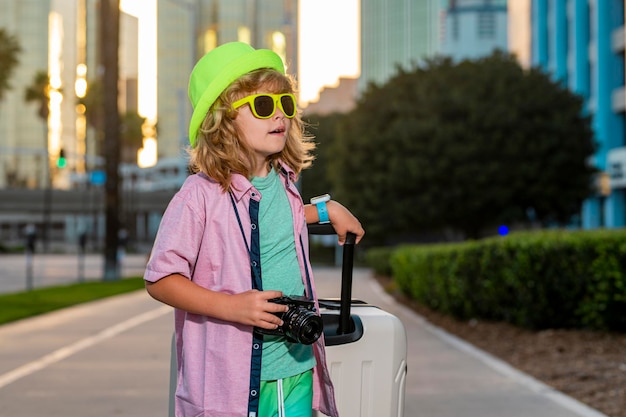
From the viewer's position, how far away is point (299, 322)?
2.95 metres

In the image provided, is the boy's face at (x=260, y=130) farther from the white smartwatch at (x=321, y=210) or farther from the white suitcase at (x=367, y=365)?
the white suitcase at (x=367, y=365)

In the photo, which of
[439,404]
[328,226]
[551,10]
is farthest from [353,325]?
[551,10]

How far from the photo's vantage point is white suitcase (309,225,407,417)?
150 inches

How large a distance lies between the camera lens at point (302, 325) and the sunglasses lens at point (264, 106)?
2.05 feet

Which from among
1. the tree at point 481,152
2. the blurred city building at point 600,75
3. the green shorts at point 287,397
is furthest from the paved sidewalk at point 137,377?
the blurred city building at point 600,75

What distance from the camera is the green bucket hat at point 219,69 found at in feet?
10.8

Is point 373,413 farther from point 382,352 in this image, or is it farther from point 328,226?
point 328,226

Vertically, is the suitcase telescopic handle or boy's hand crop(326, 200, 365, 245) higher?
boy's hand crop(326, 200, 365, 245)

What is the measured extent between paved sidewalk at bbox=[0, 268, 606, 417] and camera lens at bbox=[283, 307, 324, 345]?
5.01 metres

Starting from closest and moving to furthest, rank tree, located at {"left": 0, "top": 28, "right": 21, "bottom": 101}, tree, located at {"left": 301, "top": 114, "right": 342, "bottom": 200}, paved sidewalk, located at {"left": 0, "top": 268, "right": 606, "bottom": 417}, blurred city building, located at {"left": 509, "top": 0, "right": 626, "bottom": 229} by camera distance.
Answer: paved sidewalk, located at {"left": 0, "top": 268, "right": 606, "bottom": 417}, blurred city building, located at {"left": 509, "top": 0, "right": 626, "bottom": 229}, tree, located at {"left": 0, "top": 28, "right": 21, "bottom": 101}, tree, located at {"left": 301, "top": 114, "right": 342, "bottom": 200}

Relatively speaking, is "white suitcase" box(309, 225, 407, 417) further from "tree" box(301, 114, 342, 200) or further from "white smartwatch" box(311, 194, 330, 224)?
"tree" box(301, 114, 342, 200)

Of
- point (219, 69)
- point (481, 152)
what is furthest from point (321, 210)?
point (481, 152)

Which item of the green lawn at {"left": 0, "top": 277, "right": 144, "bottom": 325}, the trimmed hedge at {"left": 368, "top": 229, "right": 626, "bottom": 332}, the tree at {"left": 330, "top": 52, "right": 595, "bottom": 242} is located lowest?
the green lawn at {"left": 0, "top": 277, "right": 144, "bottom": 325}

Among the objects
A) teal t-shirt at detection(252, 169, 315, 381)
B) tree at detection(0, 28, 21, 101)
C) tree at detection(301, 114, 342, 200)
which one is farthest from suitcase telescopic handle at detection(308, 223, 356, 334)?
tree at detection(301, 114, 342, 200)
